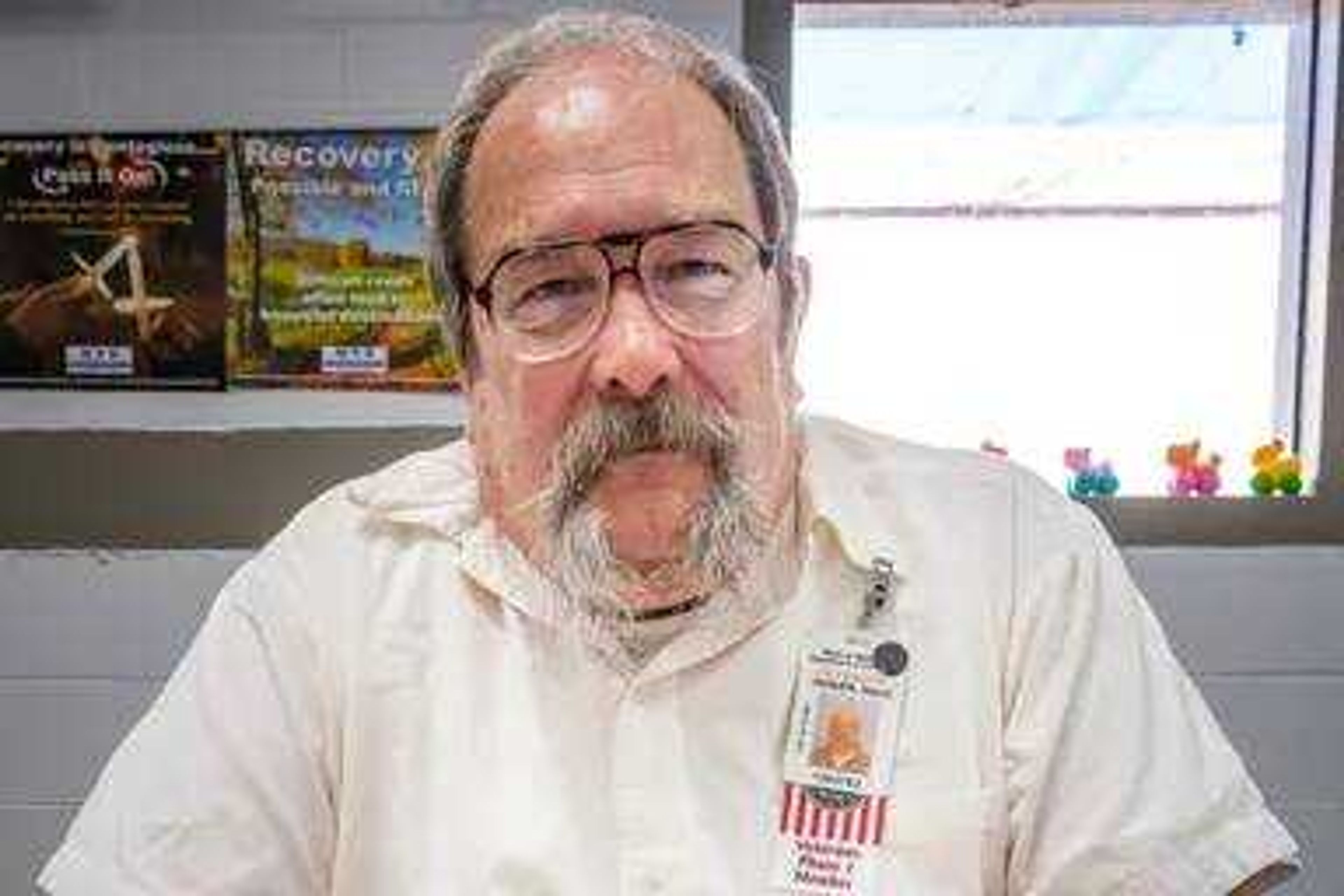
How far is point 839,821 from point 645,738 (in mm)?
164

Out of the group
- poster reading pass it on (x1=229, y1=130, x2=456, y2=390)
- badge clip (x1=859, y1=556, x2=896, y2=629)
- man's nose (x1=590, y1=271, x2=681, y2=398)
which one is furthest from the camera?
poster reading pass it on (x1=229, y1=130, x2=456, y2=390)

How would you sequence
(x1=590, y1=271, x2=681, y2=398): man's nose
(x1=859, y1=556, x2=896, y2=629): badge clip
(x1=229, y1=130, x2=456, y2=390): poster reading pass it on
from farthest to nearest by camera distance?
(x1=229, y1=130, x2=456, y2=390): poster reading pass it on
(x1=859, y1=556, x2=896, y2=629): badge clip
(x1=590, y1=271, x2=681, y2=398): man's nose

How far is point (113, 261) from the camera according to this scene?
232 cm

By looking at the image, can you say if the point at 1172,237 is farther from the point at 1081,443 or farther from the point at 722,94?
the point at 722,94

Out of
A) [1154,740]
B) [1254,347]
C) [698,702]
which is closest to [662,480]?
[698,702]

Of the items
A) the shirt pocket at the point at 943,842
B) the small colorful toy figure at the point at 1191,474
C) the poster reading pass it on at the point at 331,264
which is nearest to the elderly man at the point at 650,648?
the shirt pocket at the point at 943,842

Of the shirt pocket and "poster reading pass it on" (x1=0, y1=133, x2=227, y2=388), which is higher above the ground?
"poster reading pass it on" (x1=0, y1=133, x2=227, y2=388)

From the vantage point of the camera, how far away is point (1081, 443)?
2432mm

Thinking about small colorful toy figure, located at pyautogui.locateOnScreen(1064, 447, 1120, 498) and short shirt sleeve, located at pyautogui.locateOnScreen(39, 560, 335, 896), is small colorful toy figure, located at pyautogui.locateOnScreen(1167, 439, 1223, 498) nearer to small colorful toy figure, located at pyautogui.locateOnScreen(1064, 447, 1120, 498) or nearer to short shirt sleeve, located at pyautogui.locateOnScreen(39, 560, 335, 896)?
small colorful toy figure, located at pyautogui.locateOnScreen(1064, 447, 1120, 498)

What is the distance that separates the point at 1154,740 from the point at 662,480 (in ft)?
1.41

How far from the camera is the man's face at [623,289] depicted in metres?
1.08

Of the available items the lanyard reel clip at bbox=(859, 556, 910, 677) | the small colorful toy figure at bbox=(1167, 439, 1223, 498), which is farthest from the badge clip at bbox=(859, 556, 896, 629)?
the small colorful toy figure at bbox=(1167, 439, 1223, 498)

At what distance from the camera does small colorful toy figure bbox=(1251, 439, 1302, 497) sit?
2.34 m

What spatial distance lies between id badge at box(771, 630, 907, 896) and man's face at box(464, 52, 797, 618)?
138 mm
